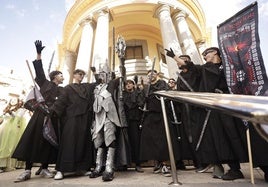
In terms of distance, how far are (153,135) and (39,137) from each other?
7.09ft

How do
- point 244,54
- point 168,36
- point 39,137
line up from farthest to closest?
point 168,36 < point 39,137 < point 244,54

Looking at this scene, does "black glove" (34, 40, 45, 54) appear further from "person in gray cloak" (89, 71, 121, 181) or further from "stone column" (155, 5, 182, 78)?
"stone column" (155, 5, 182, 78)

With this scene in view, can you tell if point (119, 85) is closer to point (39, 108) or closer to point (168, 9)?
point (39, 108)

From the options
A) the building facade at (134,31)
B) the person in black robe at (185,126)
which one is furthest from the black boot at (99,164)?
the building facade at (134,31)

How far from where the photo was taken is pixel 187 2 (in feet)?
48.6

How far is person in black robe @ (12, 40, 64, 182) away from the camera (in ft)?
11.2

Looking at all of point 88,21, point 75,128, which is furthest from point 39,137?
point 88,21

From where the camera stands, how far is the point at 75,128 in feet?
11.7

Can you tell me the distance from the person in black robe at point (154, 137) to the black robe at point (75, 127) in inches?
40.9

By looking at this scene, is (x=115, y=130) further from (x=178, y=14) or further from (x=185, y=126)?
(x=178, y=14)

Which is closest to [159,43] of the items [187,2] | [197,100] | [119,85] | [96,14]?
[187,2]

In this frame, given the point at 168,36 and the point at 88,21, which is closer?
the point at 168,36

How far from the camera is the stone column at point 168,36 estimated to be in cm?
1007

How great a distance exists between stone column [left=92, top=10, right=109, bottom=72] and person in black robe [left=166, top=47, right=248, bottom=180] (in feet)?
22.3
